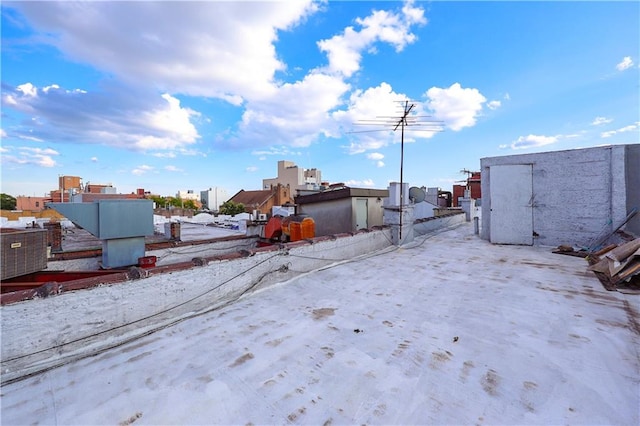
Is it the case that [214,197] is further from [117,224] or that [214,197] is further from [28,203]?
[117,224]

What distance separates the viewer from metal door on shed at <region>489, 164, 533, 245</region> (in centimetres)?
1105

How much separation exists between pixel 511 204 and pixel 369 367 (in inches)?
447

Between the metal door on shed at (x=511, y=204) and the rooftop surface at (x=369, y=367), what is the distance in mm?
6574

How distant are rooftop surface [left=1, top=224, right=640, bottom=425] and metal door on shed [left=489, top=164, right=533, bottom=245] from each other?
6574mm

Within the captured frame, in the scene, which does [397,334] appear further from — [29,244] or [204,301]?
[29,244]

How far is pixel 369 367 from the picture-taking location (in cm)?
299

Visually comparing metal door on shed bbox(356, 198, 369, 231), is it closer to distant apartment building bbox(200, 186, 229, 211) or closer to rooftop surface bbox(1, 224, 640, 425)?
rooftop surface bbox(1, 224, 640, 425)

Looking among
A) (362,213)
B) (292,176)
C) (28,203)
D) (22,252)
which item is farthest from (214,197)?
(22,252)

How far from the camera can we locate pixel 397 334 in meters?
3.75

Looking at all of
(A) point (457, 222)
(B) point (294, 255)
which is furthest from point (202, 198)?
(B) point (294, 255)

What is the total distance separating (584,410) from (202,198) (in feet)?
300

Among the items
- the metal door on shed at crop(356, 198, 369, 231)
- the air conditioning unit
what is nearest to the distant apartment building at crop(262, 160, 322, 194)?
the metal door on shed at crop(356, 198, 369, 231)

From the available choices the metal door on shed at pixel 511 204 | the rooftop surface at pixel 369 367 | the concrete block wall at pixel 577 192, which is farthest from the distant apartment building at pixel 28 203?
the concrete block wall at pixel 577 192

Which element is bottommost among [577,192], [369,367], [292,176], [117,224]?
[369,367]
